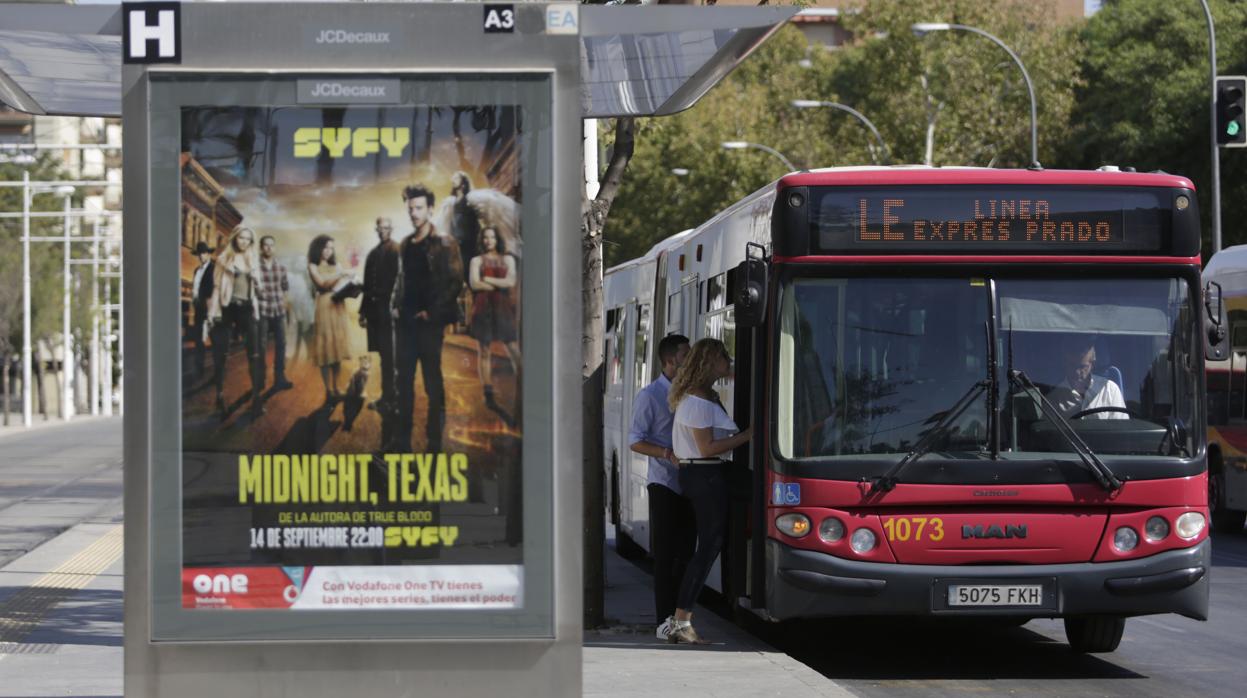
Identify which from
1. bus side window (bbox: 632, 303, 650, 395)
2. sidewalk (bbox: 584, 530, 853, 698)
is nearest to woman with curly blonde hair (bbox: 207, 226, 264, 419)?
sidewalk (bbox: 584, 530, 853, 698)

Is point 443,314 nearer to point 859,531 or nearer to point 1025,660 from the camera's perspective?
point 859,531

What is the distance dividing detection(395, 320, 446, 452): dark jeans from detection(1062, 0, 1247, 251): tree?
42.6m

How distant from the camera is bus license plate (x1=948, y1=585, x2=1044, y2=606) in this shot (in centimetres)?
1062

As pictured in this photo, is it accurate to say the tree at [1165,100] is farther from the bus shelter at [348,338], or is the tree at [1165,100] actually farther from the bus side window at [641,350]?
the bus shelter at [348,338]

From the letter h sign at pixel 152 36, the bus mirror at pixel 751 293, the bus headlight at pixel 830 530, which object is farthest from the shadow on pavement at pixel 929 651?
the letter h sign at pixel 152 36

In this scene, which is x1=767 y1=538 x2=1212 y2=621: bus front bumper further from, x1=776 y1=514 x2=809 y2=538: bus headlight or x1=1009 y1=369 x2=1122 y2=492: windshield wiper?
x1=1009 y1=369 x2=1122 y2=492: windshield wiper

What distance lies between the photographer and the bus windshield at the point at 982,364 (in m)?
10.7

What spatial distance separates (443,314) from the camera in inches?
278

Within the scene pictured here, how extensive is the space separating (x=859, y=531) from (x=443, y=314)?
13.6 ft

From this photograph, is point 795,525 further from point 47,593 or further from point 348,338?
point 47,593

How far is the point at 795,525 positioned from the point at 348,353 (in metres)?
4.21

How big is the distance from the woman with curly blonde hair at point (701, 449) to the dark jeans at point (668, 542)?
357mm

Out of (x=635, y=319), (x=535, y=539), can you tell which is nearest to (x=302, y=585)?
(x=535, y=539)

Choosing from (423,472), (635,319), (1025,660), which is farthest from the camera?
(635,319)
